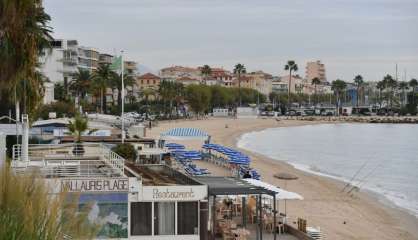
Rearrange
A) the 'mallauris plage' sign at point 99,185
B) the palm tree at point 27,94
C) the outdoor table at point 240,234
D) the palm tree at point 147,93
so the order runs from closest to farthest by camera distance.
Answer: the 'mallauris plage' sign at point 99,185
the outdoor table at point 240,234
the palm tree at point 27,94
the palm tree at point 147,93

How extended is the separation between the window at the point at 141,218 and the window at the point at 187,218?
64cm

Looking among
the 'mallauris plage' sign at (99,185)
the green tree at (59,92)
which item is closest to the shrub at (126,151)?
the 'mallauris plage' sign at (99,185)

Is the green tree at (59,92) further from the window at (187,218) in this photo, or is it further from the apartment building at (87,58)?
the window at (187,218)

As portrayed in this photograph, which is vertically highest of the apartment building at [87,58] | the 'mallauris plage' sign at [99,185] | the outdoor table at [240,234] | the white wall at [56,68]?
the apartment building at [87,58]

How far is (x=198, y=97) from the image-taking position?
14850 cm

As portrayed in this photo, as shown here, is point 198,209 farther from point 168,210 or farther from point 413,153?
point 413,153

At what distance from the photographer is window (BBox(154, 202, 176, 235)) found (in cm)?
1468

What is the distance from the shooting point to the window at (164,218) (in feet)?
48.2

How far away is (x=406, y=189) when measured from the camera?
43281 millimetres

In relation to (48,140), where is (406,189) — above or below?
below

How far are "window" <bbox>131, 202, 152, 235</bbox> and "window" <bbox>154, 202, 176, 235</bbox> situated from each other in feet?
0.51

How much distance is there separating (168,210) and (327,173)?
1491 inches

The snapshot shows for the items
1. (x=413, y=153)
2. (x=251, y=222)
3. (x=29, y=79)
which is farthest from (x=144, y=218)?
(x=413, y=153)

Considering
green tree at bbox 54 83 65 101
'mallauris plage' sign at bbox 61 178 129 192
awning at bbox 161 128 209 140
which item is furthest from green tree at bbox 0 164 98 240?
green tree at bbox 54 83 65 101
